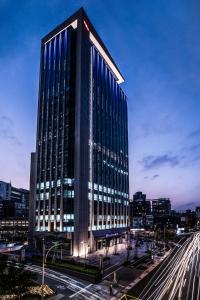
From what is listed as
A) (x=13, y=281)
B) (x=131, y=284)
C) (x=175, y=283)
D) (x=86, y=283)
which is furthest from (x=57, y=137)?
(x=13, y=281)

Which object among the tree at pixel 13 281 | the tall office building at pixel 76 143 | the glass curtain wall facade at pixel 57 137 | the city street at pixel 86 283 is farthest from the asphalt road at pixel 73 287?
the glass curtain wall facade at pixel 57 137

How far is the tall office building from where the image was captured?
270 feet

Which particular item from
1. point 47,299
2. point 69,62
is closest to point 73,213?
point 47,299

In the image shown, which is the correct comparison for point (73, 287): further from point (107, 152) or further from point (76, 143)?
point (107, 152)

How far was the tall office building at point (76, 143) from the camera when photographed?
3236 inches

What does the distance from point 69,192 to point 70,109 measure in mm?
29308

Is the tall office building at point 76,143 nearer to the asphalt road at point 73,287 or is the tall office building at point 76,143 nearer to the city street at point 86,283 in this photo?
the city street at point 86,283

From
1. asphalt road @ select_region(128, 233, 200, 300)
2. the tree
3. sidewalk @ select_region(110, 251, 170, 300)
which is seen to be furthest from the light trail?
the tree

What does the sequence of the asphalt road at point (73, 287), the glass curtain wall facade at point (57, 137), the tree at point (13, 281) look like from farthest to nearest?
the glass curtain wall facade at point (57, 137)
the asphalt road at point (73, 287)
the tree at point (13, 281)

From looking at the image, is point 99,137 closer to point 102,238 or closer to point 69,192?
point 69,192

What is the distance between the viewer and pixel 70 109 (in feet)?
295

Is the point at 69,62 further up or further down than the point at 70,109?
further up

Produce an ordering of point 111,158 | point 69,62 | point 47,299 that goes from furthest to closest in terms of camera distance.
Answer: point 111,158 → point 69,62 → point 47,299

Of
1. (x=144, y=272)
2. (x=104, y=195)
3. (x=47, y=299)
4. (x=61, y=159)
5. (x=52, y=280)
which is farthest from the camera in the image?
(x=104, y=195)
